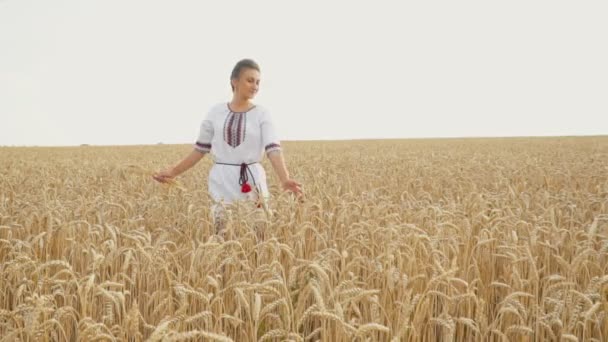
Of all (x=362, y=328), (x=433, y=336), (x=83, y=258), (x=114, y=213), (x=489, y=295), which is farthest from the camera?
(x=114, y=213)

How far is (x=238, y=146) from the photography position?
15.8 feet

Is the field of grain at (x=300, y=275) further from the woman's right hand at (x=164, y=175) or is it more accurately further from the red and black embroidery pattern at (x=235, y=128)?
the red and black embroidery pattern at (x=235, y=128)

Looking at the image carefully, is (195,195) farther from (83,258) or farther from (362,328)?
(362,328)

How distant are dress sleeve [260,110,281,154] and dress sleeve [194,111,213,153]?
532 mm

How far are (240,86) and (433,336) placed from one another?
2.77 meters

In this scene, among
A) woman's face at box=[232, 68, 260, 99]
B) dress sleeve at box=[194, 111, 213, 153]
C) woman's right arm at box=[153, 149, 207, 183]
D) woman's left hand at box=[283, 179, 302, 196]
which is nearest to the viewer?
woman's left hand at box=[283, 179, 302, 196]

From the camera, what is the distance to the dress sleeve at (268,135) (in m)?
4.78

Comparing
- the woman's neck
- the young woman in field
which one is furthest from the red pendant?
the woman's neck

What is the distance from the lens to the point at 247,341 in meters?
2.20

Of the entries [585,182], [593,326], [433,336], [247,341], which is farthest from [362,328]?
[585,182]

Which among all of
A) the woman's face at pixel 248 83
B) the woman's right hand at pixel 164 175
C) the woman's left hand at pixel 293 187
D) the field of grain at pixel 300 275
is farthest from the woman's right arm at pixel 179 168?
the woman's left hand at pixel 293 187

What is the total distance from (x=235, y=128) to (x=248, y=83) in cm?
42

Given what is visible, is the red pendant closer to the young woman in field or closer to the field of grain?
the young woman in field

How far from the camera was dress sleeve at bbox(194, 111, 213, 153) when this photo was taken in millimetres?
5082
